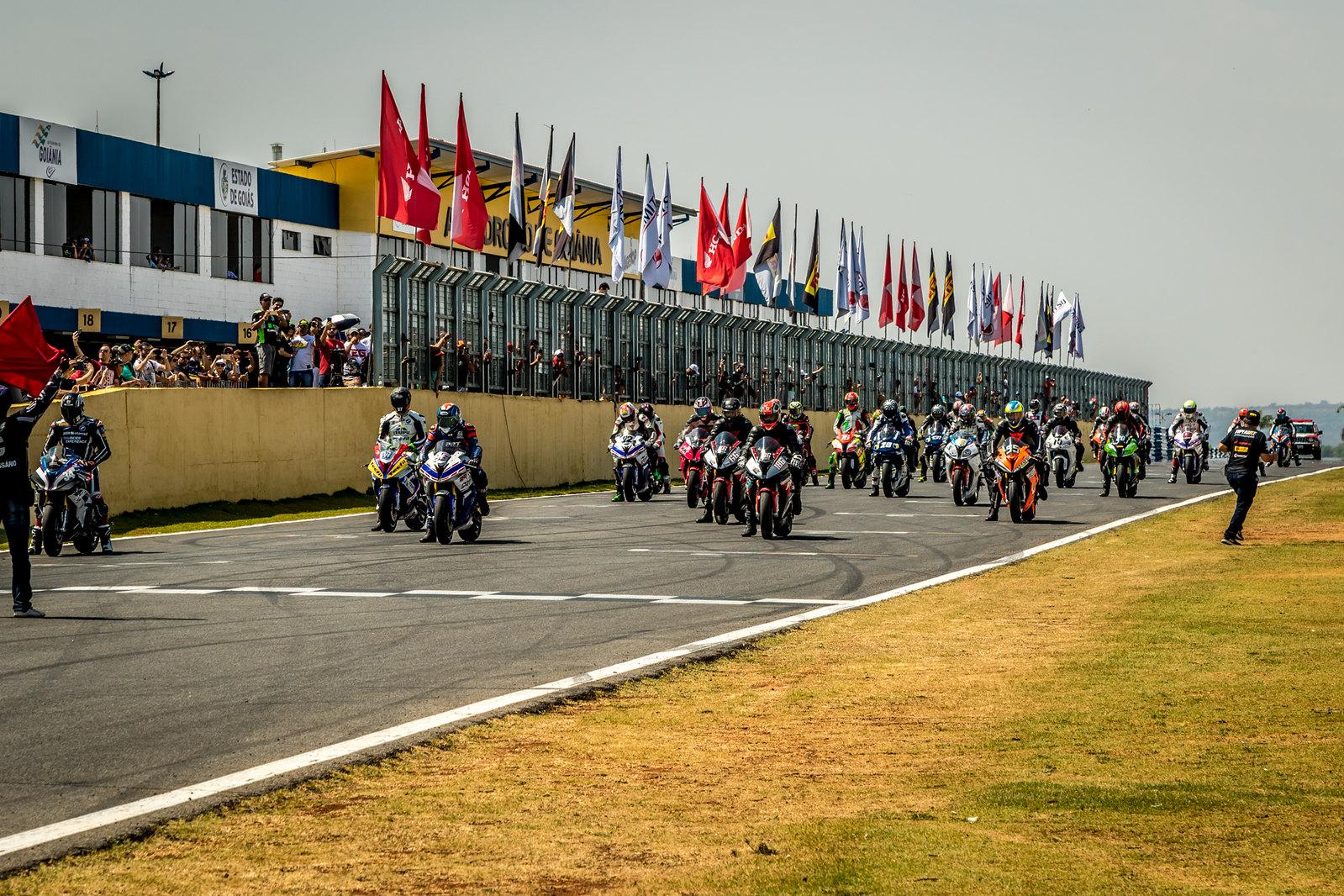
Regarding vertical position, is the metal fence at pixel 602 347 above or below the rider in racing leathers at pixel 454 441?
above

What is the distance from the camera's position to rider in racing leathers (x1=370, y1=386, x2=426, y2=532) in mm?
20328

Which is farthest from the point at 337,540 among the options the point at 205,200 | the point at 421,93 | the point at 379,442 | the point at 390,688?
the point at 205,200

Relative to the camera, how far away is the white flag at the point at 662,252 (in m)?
45.6

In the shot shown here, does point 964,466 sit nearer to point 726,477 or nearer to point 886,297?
point 726,477

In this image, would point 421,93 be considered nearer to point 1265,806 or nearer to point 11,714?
point 11,714

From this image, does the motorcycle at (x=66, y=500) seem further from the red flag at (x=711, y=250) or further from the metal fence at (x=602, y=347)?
the red flag at (x=711, y=250)

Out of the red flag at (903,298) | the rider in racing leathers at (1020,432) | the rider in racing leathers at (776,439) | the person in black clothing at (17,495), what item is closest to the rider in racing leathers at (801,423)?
the rider in racing leathers at (1020,432)

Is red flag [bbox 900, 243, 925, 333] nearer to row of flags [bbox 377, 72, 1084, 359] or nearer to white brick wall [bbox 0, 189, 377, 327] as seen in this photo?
row of flags [bbox 377, 72, 1084, 359]

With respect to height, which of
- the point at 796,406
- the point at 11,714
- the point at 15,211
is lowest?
the point at 11,714

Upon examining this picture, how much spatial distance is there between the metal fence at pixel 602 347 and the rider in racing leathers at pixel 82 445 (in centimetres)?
1341

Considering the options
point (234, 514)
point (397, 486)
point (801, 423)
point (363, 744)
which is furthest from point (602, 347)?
point (363, 744)

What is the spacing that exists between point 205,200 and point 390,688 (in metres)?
39.1

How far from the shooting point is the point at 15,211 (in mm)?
38688

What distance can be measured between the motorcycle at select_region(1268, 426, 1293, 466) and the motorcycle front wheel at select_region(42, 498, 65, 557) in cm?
4193
